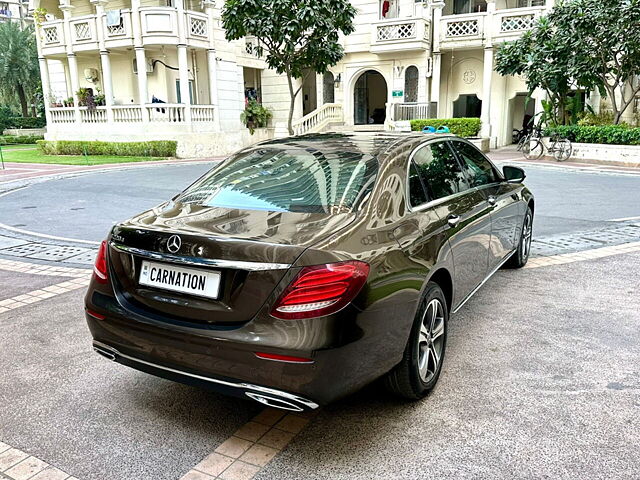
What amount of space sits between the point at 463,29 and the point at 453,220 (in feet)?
72.0

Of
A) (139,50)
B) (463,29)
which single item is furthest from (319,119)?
(139,50)

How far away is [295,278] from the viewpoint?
241 centimetres

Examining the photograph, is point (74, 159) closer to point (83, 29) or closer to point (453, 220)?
point (83, 29)

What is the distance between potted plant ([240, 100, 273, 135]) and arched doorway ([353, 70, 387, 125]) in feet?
14.8

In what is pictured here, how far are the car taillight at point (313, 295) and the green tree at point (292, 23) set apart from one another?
13466 mm

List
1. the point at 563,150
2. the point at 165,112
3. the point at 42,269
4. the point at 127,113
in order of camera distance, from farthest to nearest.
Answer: the point at 127,113, the point at 165,112, the point at 563,150, the point at 42,269

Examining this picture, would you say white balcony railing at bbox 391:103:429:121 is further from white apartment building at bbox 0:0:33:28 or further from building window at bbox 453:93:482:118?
white apartment building at bbox 0:0:33:28

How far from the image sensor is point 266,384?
2.45 meters

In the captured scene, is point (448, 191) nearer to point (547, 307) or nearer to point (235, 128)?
point (547, 307)

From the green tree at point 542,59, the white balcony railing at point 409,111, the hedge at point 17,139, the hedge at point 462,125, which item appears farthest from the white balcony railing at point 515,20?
the hedge at point 17,139

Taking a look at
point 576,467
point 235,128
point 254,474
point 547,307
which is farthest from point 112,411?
point 235,128

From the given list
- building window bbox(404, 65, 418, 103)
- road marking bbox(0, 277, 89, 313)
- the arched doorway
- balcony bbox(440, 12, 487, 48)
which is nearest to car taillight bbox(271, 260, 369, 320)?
road marking bbox(0, 277, 89, 313)

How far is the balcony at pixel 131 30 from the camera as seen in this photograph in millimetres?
21594

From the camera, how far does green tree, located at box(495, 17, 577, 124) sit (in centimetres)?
1794
